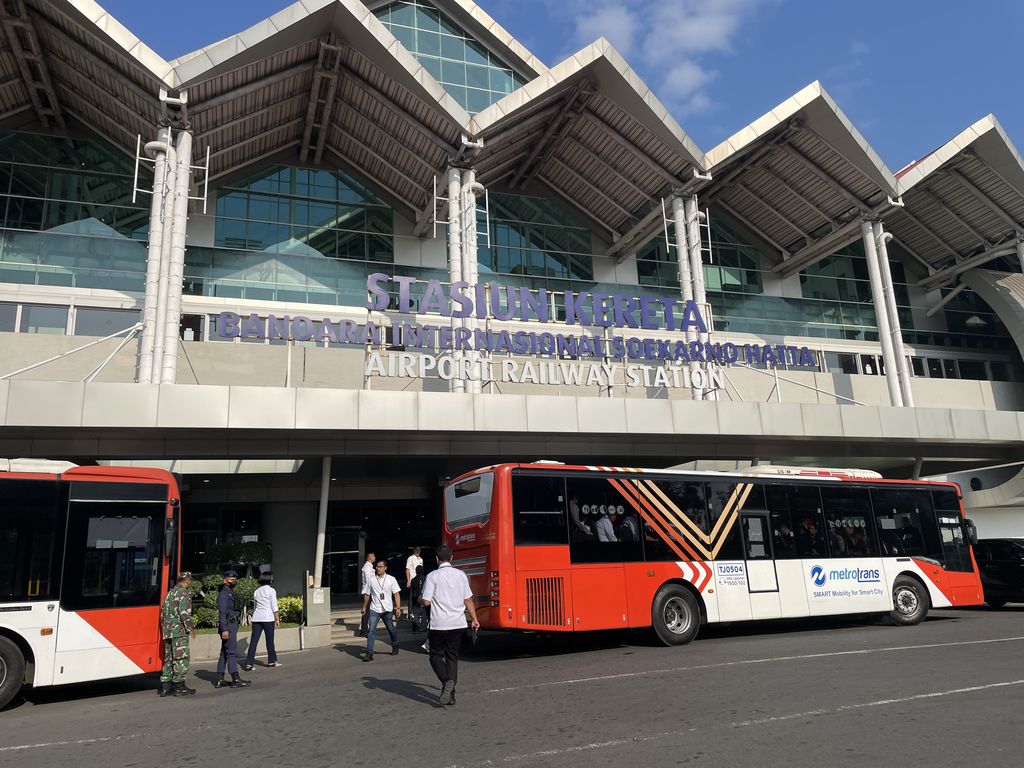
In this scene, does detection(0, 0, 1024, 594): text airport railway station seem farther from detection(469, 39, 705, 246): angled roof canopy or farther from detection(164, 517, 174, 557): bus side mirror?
detection(164, 517, 174, 557): bus side mirror

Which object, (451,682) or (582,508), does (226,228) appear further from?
(451,682)

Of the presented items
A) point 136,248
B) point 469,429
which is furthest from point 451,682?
point 136,248

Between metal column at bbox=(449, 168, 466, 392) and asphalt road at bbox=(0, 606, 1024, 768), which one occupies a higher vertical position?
metal column at bbox=(449, 168, 466, 392)

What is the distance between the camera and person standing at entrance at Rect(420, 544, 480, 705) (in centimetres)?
777

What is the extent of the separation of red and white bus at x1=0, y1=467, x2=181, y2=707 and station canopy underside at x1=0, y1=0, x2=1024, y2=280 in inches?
519

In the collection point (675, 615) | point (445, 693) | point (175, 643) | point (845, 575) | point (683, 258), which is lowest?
point (445, 693)

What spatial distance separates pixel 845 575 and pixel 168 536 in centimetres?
1196

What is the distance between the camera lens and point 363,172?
26.7 meters

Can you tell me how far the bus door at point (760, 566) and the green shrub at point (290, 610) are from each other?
9.24m

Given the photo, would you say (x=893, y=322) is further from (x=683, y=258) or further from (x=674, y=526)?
(x=674, y=526)

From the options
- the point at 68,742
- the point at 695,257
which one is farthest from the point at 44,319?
the point at 695,257

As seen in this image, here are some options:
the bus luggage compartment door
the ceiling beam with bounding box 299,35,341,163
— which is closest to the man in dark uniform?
the bus luggage compartment door

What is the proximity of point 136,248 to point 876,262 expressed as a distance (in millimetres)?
24896

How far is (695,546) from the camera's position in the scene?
13055 mm
